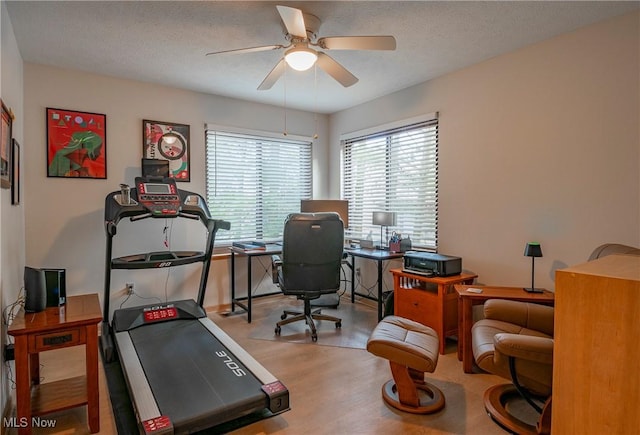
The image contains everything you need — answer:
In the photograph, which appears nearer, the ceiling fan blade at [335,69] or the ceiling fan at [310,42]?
the ceiling fan at [310,42]

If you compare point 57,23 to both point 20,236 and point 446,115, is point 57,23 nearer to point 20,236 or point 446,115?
point 20,236

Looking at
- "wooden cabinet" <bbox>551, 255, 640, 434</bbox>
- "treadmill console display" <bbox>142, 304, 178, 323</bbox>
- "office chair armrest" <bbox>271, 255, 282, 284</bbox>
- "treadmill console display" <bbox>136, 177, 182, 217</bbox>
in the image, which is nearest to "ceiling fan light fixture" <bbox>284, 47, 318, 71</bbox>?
"treadmill console display" <bbox>136, 177, 182, 217</bbox>

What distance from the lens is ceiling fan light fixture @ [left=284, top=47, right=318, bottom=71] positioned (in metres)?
2.40

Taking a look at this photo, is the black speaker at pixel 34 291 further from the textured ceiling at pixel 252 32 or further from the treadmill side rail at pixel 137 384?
the textured ceiling at pixel 252 32

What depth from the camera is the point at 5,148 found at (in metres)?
2.23

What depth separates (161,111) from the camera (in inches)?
154

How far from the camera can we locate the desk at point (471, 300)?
265 cm

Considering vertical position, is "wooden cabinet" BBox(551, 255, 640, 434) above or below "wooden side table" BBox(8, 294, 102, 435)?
above

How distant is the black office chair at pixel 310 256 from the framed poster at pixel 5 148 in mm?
1984

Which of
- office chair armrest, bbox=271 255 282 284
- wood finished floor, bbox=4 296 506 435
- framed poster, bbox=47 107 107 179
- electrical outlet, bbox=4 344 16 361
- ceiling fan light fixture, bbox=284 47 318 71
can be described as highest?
ceiling fan light fixture, bbox=284 47 318 71

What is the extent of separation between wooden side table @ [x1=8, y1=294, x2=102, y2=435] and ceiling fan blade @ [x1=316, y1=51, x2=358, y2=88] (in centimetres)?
224

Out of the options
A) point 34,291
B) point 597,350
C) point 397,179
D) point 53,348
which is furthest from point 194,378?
point 397,179

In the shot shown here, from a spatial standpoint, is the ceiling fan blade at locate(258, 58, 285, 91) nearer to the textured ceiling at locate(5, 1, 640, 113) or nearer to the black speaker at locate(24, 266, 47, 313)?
the textured ceiling at locate(5, 1, 640, 113)

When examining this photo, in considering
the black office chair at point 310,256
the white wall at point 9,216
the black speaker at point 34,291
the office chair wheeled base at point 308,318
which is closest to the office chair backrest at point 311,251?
the black office chair at point 310,256
